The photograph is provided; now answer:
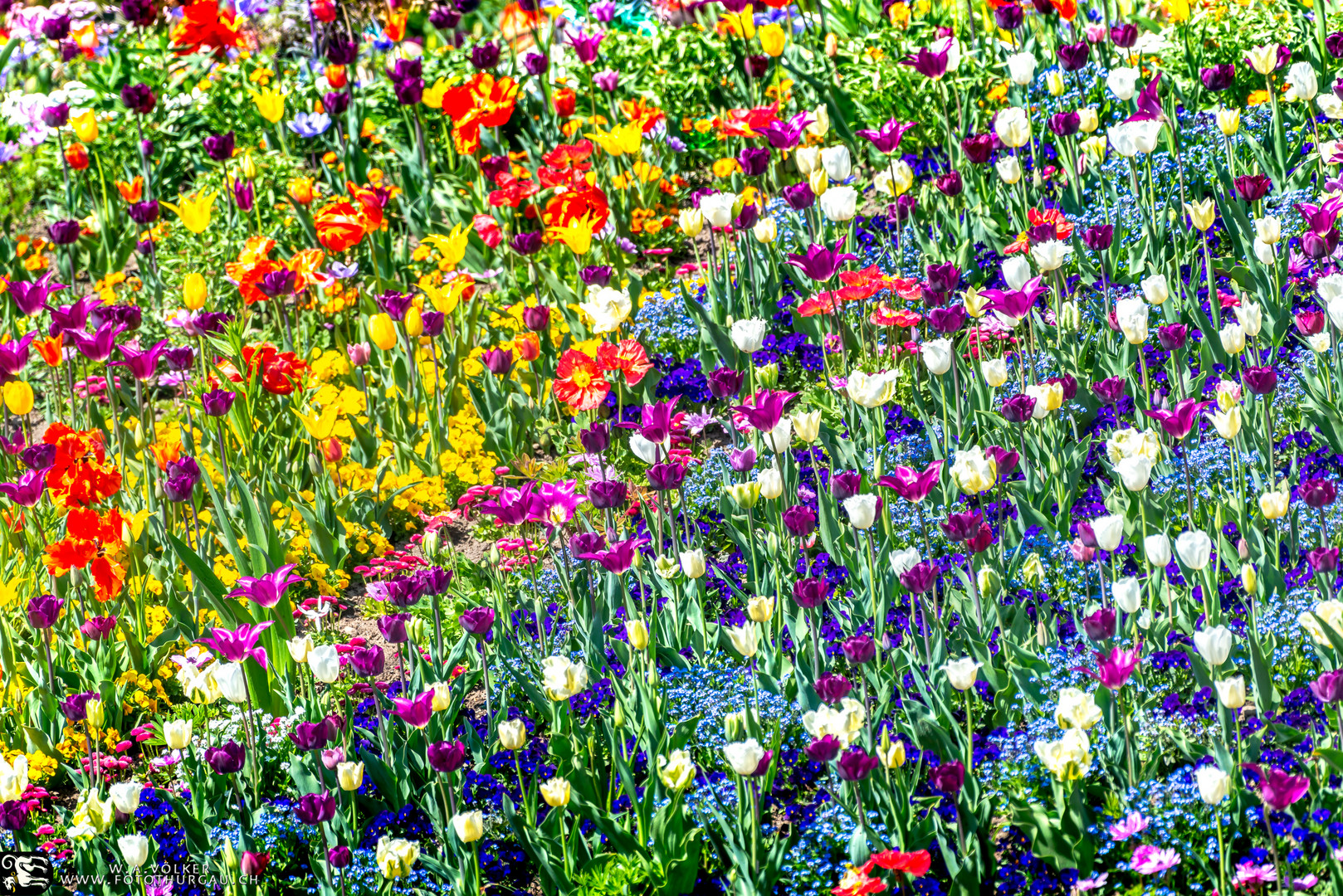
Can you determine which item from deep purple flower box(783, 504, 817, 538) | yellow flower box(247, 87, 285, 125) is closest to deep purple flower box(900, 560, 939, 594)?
deep purple flower box(783, 504, 817, 538)

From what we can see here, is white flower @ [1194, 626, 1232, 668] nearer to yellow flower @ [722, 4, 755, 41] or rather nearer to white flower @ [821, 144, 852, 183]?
white flower @ [821, 144, 852, 183]

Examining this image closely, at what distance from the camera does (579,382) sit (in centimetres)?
371

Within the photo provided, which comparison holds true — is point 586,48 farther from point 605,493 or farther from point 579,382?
point 605,493

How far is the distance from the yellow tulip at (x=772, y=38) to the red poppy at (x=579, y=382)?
→ 1.88m

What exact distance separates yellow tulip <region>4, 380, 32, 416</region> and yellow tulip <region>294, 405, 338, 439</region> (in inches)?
28.4

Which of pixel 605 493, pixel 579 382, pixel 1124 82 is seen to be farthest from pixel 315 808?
pixel 1124 82

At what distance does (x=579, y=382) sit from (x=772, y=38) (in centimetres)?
195

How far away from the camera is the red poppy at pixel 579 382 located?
368cm

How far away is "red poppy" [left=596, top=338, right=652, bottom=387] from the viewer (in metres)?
3.75

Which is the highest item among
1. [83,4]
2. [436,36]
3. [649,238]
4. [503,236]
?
[436,36]

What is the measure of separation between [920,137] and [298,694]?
10.4 ft

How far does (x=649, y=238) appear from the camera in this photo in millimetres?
5465

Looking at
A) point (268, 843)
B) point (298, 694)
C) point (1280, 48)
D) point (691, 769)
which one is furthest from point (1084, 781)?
point (1280, 48)

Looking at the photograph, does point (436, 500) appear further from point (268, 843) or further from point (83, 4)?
point (83, 4)
